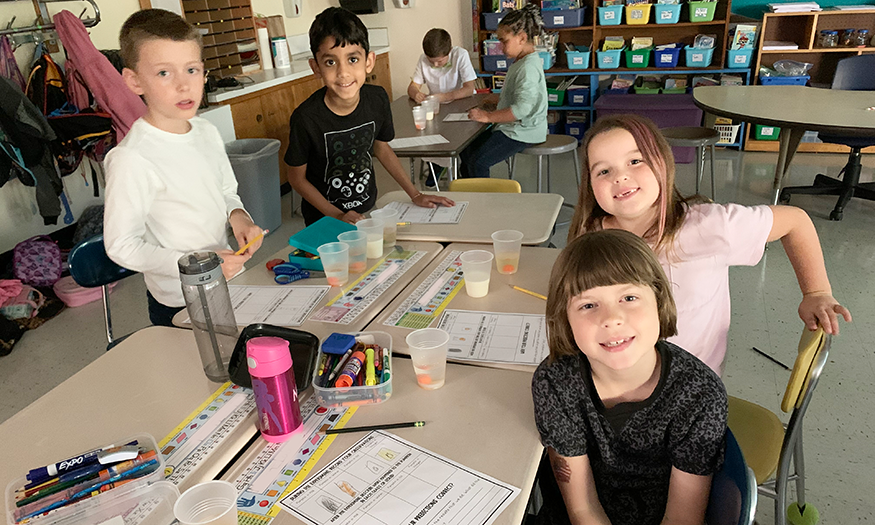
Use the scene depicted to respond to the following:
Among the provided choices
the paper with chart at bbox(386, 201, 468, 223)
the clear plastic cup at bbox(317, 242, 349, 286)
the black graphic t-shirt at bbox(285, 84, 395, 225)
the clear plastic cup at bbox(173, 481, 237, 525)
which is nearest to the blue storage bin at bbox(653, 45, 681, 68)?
the black graphic t-shirt at bbox(285, 84, 395, 225)

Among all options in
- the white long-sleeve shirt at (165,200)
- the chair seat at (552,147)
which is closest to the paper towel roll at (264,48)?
the chair seat at (552,147)

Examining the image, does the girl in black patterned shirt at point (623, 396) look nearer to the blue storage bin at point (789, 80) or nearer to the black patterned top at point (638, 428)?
the black patterned top at point (638, 428)

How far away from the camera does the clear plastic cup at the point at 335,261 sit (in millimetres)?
1617

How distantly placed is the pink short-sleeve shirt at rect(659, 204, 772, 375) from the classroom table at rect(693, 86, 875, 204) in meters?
2.05

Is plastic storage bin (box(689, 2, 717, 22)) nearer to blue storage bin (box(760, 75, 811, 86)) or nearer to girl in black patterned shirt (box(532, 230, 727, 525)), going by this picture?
blue storage bin (box(760, 75, 811, 86))

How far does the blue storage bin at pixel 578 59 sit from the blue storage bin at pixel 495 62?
0.53m

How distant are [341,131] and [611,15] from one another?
3822 millimetres

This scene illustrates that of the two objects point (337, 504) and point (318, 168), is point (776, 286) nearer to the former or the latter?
point (318, 168)

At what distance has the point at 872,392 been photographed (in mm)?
2189

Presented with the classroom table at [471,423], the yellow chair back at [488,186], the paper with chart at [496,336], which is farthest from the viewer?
the yellow chair back at [488,186]

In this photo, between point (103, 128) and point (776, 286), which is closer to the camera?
point (776, 286)

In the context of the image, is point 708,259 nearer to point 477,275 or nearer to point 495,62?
point 477,275

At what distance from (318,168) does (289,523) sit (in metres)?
1.65

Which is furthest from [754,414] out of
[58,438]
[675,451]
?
[58,438]
